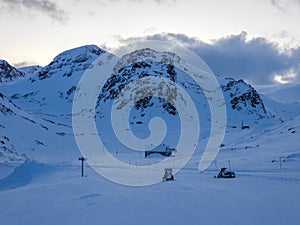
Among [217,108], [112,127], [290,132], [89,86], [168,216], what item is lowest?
[168,216]

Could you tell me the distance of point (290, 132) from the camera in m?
54.7

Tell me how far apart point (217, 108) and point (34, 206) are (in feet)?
494

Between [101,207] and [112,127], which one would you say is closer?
[101,207]

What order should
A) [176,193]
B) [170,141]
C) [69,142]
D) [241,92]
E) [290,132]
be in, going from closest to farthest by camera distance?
[176,193] → [290,132] → [69,142] → [170,141] → [241,92]

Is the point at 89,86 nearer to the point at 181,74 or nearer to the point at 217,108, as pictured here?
the point at 181,74

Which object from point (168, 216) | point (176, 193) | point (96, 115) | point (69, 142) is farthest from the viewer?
point (96, 115)

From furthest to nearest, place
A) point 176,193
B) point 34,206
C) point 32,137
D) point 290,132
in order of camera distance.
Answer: point 32,137 → point 290,132 → point 176,193 → point 34,206

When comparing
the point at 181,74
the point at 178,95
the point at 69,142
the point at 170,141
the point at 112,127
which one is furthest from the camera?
the point at 181,74

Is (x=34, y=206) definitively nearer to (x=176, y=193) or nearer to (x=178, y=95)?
(x=176, y=193)

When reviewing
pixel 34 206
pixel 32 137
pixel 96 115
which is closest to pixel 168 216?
pixel 34 206

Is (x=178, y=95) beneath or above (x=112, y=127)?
above

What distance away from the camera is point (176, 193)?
16.4m

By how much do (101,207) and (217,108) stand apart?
150743 mm

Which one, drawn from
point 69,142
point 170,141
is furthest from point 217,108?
point 69,142
